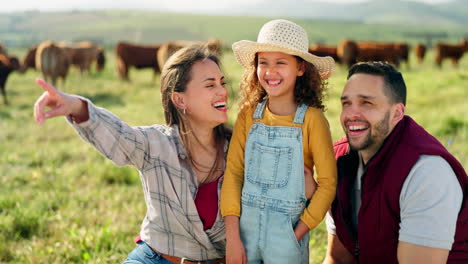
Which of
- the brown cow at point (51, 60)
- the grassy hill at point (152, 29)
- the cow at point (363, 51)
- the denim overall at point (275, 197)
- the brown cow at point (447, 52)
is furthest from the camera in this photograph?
the grassy hill at point (152, 29)

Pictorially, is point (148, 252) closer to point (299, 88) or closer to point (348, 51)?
point (299, 88)

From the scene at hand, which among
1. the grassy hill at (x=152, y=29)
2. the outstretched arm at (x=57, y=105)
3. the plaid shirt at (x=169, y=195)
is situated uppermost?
the outstretched arm at (x=57, y=105)

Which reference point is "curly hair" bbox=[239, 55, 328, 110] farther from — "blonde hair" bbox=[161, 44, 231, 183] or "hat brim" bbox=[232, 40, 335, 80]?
"blonde hair" bbox=[161, 44, 231, 183]

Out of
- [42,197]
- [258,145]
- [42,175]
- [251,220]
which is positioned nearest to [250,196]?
[251,220]

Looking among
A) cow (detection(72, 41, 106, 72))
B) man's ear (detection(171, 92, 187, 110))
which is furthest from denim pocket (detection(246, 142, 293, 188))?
cow (detection(72, 41, 106, 72))

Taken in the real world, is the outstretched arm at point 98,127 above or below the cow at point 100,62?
above

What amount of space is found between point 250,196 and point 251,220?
13 centimetres

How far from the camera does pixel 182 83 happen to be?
2633mm

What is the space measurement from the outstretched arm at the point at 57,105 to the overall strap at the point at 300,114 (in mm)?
1074

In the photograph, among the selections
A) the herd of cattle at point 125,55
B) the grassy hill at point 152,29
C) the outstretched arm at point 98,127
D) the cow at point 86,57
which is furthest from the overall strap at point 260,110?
the grassy hill at point 152,29

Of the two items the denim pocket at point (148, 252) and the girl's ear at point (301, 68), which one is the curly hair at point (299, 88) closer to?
the girl's ear at point (301, 68)

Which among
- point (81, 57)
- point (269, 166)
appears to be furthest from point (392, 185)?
point (81, 57)

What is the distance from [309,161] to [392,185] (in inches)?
21.0

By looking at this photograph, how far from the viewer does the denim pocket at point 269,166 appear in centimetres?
242
